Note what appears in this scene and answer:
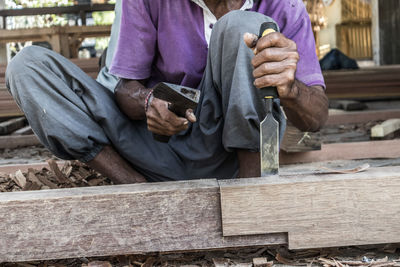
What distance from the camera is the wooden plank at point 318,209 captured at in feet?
5.14

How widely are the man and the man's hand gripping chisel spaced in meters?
0.11

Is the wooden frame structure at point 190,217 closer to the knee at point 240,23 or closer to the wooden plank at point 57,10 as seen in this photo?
the knee at point 240,23

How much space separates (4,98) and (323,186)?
11.5ft

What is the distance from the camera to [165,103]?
1.91 m

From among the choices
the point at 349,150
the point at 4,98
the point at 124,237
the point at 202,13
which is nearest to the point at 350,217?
the point at 124,237

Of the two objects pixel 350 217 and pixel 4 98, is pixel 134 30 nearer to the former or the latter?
pixel 350 217

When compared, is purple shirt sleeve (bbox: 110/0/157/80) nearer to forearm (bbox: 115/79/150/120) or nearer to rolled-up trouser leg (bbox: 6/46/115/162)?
forearm (bbox: 115/79/150/120)

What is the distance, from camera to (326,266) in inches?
62.3

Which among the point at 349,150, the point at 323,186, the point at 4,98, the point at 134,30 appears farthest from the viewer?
the point at 4,98

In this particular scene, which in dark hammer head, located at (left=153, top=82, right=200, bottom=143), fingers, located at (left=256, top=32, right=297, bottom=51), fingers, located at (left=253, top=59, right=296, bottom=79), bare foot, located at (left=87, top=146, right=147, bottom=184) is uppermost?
fingers, located at (left=256, top=32, right=297, bottom=51)

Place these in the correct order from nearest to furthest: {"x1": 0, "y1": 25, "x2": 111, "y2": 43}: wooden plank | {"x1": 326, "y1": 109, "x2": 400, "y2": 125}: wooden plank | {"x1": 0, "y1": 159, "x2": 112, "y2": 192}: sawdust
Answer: {"x1": 0, "y1": 159, "x2": 112, "y2": 192}: sawdust < {"x1": 326, "y1": 109, "x2": 400, "y2": 125}: wooden plank < {"x1": 0, "y1": 25, "x2": 111, "y2": 43}: wooden plank

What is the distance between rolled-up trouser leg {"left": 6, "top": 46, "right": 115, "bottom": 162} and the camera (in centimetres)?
193

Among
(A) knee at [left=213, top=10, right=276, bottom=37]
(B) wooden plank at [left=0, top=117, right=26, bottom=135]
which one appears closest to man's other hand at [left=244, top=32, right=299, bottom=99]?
(A) knee at [left=213, top=10, right=276, bottom=37]

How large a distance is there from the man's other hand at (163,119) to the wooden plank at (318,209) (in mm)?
396
